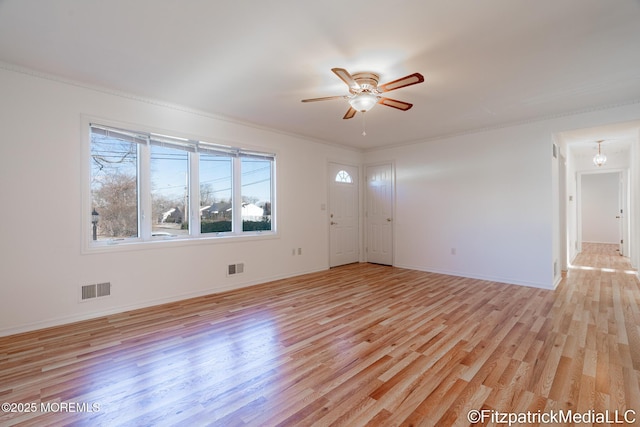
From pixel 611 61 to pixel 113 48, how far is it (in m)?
4.65

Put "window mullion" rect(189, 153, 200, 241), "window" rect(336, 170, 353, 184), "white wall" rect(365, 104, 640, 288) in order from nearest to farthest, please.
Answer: "window mullion" rect(189, 153, 200, 241), "white wall" rect(365, 104, 640, 288), "window" rect(336, 170, 353, 184)

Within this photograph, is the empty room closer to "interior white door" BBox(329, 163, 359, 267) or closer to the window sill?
the window sill

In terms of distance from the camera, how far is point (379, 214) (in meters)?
6.65

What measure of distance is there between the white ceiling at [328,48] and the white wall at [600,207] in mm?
7990

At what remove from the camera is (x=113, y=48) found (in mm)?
2607

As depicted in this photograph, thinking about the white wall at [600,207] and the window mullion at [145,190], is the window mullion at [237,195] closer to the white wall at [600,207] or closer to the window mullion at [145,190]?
the window mullion at [145,190]

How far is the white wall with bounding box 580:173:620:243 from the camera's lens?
959cm

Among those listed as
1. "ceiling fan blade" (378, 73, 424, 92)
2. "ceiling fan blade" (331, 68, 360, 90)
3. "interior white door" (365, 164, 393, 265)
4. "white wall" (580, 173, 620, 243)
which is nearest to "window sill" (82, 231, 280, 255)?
"interior white door" (365, 164, 393, 265)

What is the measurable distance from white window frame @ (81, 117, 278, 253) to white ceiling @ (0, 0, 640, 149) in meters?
0.58

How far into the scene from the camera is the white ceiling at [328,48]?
2.11 meters

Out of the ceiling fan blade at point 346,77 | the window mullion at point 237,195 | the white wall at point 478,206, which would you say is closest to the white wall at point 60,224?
the window mullion at point 237,195

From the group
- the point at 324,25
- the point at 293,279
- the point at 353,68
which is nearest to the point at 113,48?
the point at 324,25

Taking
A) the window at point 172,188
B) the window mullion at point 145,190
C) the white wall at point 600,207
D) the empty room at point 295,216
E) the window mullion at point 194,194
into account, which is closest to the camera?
the empty room at point 295,216

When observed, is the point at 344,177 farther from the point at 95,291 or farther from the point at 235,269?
the point at 95,291
